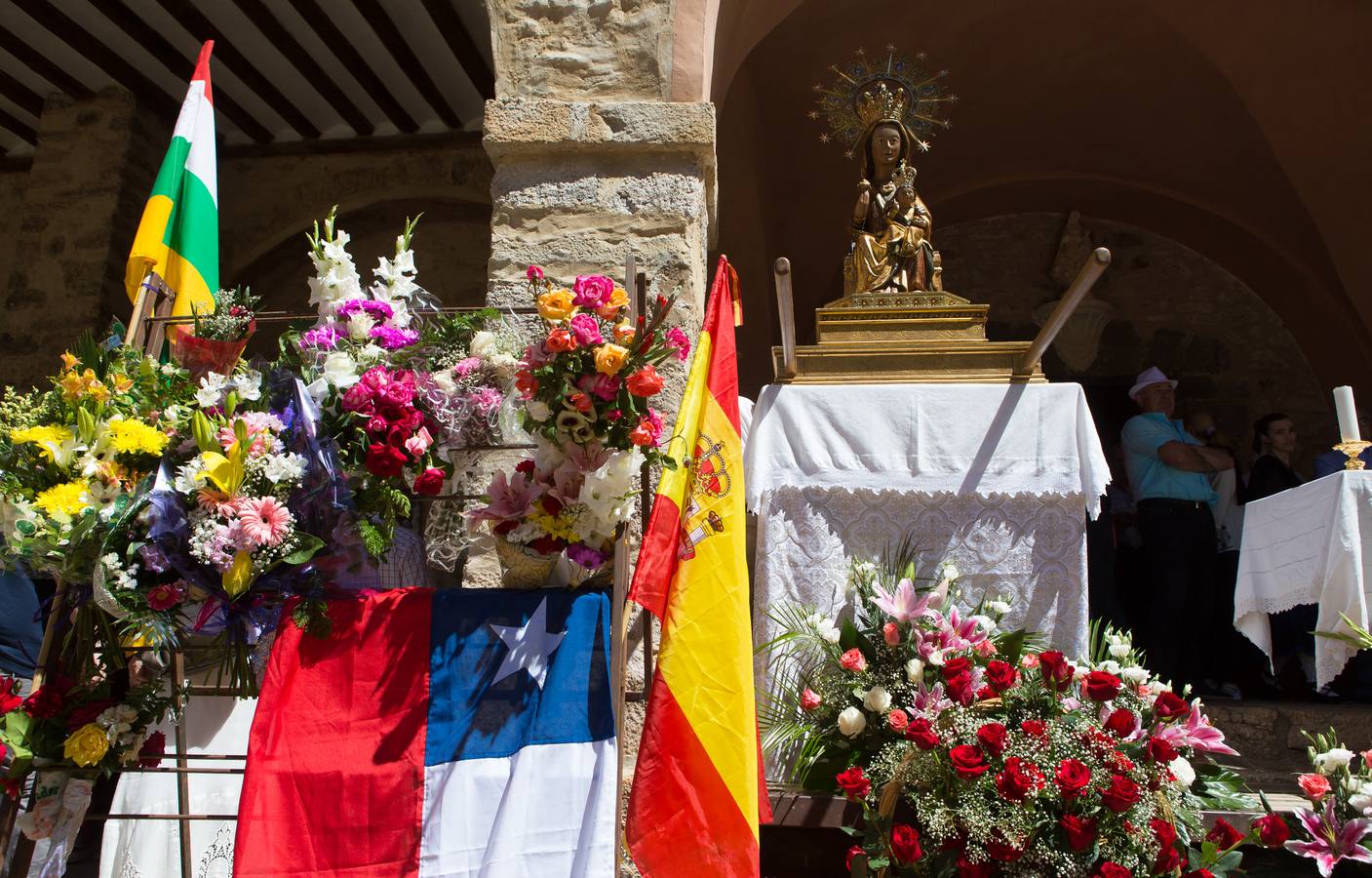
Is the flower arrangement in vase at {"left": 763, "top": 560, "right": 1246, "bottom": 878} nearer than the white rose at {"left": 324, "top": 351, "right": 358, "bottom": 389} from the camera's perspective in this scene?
Yes

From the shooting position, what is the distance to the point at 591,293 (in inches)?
106

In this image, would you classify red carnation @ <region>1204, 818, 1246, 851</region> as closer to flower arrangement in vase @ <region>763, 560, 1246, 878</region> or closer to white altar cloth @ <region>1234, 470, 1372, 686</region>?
flower arrangement in vase @ <region>763, 560, 1246, 878</region>

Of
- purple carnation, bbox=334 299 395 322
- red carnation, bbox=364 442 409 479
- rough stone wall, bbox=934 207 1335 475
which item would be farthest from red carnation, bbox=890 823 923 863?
rough stone wall, bbox=934 207 1335 475

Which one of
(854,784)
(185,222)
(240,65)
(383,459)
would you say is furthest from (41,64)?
(854,784)

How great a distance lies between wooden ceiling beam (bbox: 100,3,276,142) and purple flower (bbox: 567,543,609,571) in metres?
4.23

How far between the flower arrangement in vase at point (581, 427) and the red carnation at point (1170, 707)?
1466mm

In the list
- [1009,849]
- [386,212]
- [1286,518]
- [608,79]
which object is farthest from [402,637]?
[386,212]

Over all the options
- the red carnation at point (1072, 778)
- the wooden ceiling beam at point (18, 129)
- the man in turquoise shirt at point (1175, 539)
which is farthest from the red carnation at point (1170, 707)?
the wooden ceiling beam at point (18, 129)

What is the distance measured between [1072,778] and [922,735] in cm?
38

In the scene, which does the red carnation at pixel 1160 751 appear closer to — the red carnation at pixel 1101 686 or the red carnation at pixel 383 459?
the red carnation at pixel 1101 686

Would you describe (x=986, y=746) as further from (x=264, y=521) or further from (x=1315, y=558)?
(x=264, y=521)

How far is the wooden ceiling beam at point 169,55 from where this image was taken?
620cm

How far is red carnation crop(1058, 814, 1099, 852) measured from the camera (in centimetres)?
260

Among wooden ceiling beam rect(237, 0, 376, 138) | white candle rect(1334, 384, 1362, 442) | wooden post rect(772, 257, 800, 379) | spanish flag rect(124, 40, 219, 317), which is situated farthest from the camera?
wooden ceiling beam rect(237, 0, 376, 138)
